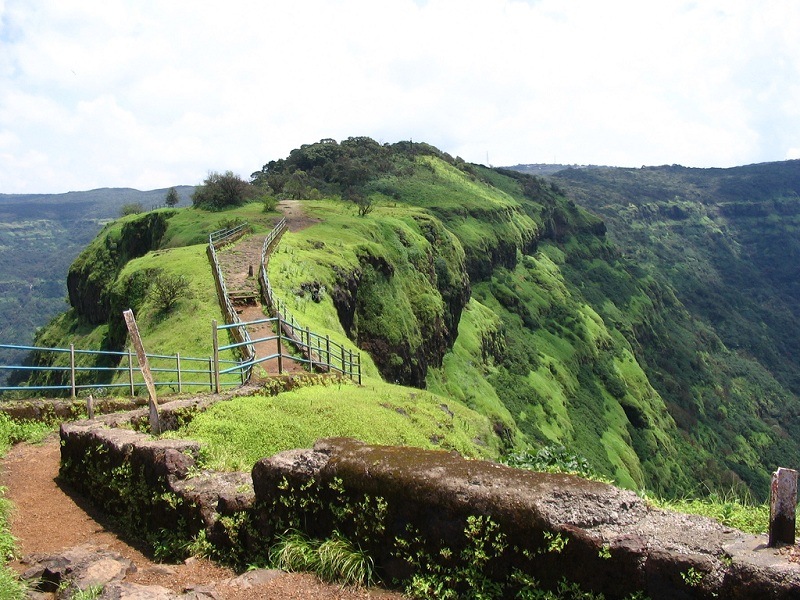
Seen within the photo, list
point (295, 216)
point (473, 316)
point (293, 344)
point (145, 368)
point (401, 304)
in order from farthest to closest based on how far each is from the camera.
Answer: point (473, 316)
point (295, 216)
point (401, 304)
point (293, 344)
point (145, 368)

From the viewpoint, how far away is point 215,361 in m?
12.4

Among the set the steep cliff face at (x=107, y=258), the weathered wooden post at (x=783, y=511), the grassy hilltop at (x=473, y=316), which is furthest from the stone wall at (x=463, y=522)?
the steep cliff face at (x=107, y=258)

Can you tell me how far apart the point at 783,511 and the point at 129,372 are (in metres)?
15.6

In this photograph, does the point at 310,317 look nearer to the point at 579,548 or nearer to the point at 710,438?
the point at 579,548

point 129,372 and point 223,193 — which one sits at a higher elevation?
point 223,193

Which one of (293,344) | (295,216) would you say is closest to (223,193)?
(295,216)

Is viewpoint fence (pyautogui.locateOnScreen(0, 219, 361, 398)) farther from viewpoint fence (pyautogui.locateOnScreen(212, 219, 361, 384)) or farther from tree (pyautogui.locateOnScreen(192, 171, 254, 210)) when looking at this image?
tree (pyautogui.locateOnScreen(192, 171, 254, 210))

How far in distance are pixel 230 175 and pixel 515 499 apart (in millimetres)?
53748

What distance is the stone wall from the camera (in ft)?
16.9

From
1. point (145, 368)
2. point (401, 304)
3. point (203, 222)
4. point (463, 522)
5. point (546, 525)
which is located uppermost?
point (203, 222)

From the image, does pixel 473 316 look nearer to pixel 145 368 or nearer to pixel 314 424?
pixel 314 424

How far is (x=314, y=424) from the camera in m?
11.5

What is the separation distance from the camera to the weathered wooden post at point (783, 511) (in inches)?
198

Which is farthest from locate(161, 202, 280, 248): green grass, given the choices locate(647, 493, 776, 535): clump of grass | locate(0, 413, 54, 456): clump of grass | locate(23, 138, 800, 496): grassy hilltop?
locate(647, 493, 776, 535): clump of grass
